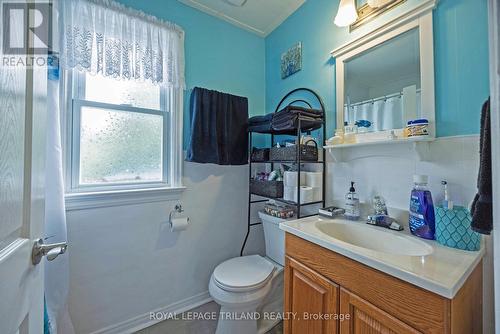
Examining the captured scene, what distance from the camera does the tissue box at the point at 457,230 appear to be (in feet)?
2.55

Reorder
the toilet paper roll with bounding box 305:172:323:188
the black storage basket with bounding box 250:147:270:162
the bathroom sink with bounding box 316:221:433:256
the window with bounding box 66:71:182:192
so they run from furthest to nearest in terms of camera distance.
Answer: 1. the black storage basket with bounding box 250:147:270:162
2. the toilet paper roll with bounding box 305:172:323:188
3. the window with bounding box 66:71:182:192
4. the bathroom sink with bounding box 316:221:433:256

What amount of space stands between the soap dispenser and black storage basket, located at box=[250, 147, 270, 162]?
25.7 inches

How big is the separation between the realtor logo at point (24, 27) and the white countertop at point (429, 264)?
1.10 metres

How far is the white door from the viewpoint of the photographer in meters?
0.42

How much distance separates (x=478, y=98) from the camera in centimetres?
83

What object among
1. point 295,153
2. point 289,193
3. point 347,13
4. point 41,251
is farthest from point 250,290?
point 347,13

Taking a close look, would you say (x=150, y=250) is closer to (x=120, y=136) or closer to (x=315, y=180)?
(x=120, y=136)

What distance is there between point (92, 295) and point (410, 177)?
6.36 feet

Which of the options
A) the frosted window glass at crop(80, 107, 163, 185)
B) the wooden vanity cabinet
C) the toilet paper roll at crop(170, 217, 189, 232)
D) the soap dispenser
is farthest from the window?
the soap dispenser

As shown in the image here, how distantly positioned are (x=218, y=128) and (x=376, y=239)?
4.22 feet

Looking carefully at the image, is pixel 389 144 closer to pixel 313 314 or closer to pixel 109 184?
pixel 313 314

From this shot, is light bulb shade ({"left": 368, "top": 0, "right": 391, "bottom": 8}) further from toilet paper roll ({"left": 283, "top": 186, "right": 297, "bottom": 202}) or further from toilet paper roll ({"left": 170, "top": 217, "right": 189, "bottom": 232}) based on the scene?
toilet paper roll ({"left": 170, "top": 217, "right": 189, "bottom": 232})

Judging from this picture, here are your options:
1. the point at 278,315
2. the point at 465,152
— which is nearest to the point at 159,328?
the point at 278,315

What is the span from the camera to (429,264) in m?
0.67
